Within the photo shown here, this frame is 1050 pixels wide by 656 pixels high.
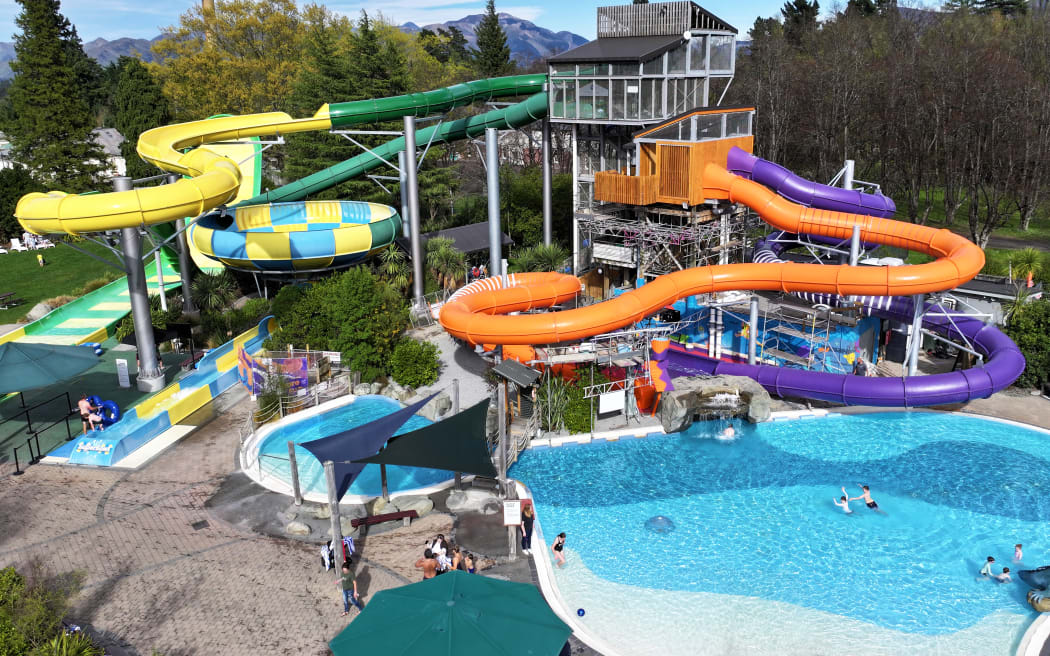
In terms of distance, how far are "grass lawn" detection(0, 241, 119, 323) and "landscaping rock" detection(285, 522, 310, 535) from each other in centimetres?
2145

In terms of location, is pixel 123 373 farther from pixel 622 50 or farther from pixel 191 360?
pixel 622 50

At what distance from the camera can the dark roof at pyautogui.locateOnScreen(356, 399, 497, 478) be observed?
1491 centimetres

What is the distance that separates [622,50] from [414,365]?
14.8 meters

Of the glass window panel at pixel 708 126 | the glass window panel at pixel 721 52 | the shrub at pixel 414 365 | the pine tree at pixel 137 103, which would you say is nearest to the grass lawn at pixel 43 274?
A: the pine tree at pixel 137 103

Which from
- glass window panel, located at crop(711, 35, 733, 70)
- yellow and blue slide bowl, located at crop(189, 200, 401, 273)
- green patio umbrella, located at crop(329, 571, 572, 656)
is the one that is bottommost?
green patio umbrella, located at crop(329, 571, 572, 656)

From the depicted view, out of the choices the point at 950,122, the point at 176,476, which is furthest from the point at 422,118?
the point at 950,122

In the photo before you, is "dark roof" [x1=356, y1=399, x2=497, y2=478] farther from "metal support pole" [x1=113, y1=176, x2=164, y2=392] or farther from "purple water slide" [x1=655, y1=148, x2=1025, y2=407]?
"metal support pole" [x1=113, y1=176, x2=164, y2=392]

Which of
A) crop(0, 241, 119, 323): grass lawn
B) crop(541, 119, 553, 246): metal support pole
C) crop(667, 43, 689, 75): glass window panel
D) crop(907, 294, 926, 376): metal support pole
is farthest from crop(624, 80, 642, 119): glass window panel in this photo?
crop(0, 241, 119, 323): grass lawn

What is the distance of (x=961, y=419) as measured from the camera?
69.2 ft

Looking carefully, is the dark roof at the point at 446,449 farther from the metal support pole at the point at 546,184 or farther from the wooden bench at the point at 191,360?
the metal support pole at the point at 546,184

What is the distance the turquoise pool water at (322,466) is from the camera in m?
17.8

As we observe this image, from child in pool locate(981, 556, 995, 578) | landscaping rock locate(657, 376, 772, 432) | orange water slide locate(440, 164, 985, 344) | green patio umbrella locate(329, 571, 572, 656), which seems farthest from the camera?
landscaping rock locate(657, 376, 772, 432)

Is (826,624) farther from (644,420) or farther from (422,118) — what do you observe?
(422,118)

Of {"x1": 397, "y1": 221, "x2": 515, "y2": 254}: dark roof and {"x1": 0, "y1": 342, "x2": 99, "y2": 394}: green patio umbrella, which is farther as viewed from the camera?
{"x1": 397, "y1": 221, "x2": 515, "y2": 254}: dark roof
